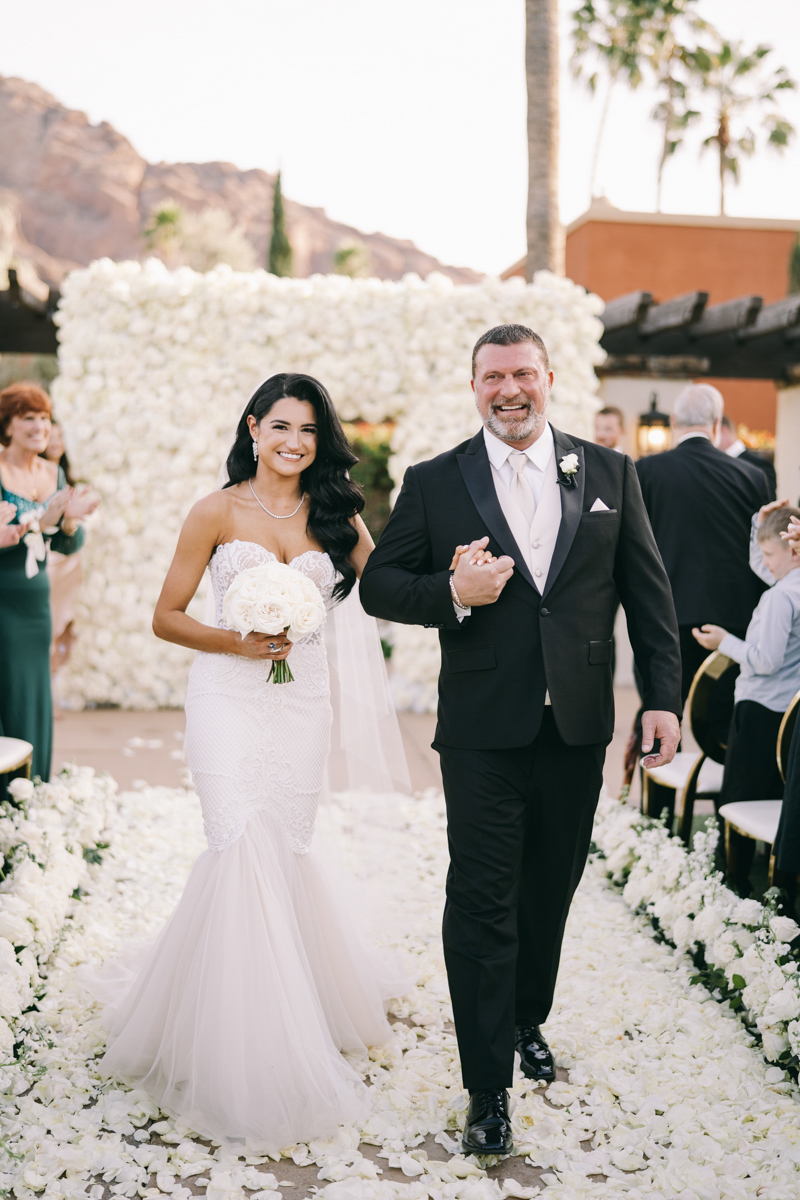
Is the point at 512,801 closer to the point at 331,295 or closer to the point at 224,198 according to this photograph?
the point at 331,295

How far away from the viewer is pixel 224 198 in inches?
2365

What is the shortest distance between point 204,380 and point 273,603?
689cm

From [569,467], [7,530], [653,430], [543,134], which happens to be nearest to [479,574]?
[569,467]

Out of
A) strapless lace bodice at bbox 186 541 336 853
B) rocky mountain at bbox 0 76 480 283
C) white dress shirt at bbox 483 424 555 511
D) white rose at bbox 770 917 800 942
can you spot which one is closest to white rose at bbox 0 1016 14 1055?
strapless lace bodice at bbox 186 541 336 853

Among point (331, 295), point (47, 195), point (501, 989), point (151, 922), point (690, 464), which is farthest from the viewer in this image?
point (47, 195)

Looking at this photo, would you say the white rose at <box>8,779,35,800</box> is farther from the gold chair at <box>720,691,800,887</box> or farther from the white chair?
the gold chair at <box>720,691,800,887</box>

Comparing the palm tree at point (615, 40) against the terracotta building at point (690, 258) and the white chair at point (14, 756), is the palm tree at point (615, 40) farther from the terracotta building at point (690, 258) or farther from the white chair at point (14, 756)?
the white chair at point (14, 756)

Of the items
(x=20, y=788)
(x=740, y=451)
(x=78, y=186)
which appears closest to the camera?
(x=20, y=788)

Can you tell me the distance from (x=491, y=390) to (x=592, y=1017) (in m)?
2.29

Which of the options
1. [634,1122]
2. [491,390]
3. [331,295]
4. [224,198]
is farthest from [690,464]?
[224,198]

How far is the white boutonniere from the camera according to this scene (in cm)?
291

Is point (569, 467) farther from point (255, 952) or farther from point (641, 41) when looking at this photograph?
point (641, 41)

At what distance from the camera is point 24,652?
5.31m

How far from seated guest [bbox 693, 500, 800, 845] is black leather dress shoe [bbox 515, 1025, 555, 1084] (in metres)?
1.50
